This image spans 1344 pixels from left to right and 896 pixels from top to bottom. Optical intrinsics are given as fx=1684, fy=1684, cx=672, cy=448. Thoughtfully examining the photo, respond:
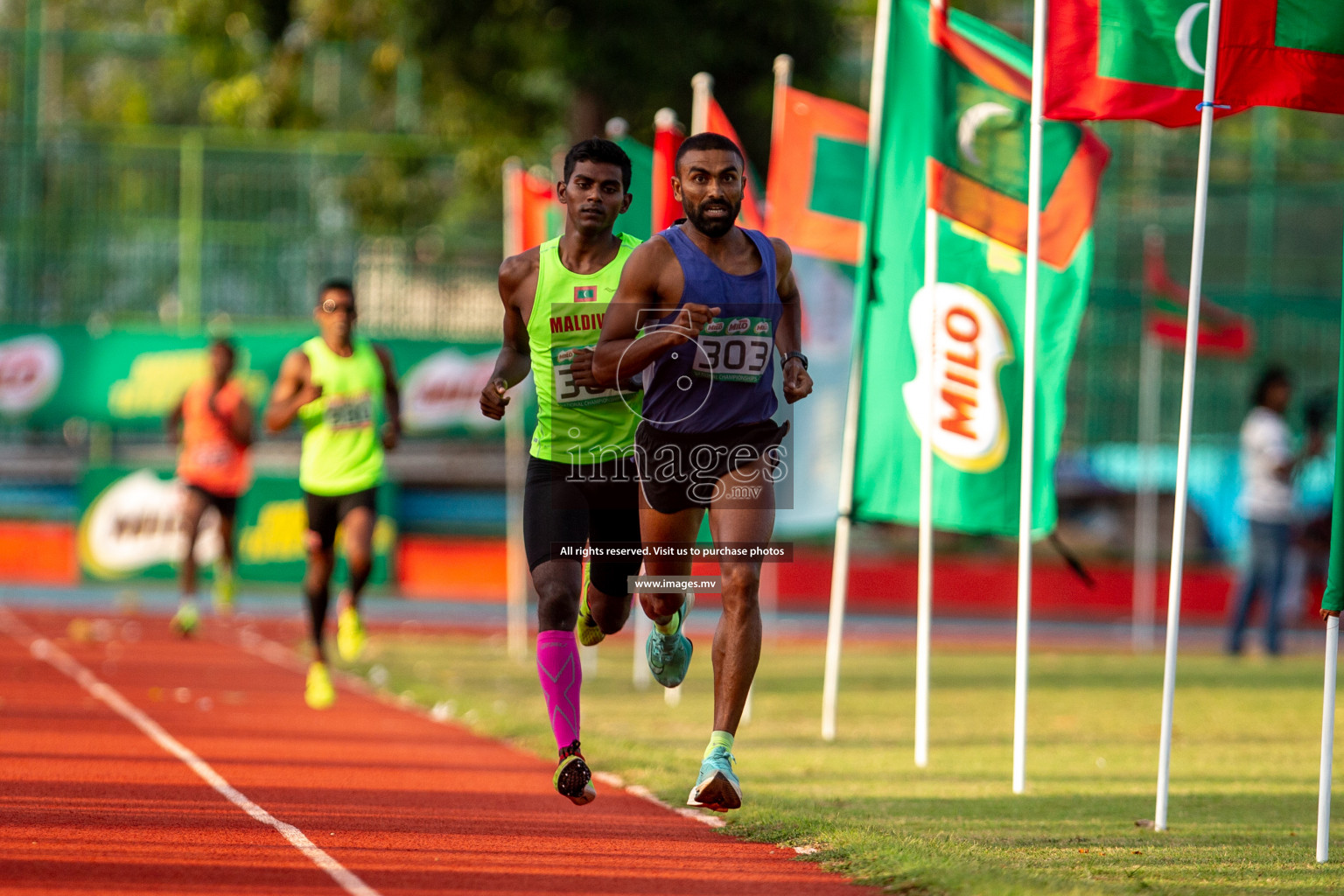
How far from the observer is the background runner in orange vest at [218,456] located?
52.6 feet

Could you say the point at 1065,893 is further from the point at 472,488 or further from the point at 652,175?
the point at 472,488

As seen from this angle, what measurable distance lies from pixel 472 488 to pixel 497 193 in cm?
602

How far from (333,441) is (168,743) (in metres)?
2.51

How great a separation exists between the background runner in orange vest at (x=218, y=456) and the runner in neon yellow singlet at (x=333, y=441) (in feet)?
17.5

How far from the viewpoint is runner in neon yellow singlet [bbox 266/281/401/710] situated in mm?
10859

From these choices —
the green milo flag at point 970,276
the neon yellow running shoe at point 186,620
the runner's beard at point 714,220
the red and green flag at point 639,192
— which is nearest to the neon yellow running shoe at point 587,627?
the runner's beard at point 714,220

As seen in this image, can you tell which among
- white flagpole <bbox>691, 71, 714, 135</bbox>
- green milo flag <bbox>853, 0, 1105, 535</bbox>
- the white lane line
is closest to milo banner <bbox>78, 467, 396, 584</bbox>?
the white lane line

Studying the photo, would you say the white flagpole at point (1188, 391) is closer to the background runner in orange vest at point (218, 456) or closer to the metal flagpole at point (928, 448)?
the metal flagpole at point (928, 448)

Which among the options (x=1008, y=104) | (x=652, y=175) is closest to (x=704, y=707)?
(x=652, y=175)

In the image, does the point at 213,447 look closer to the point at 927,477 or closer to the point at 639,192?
the point at 639,192

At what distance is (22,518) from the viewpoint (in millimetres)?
21609

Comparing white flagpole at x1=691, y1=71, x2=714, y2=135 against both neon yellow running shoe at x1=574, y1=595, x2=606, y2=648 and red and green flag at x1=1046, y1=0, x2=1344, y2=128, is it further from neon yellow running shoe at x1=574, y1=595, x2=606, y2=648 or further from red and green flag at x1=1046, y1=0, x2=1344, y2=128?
neon yellow running shoe at x1=574, y1=595, x2=606, y2=648

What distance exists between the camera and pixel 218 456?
1603 cm

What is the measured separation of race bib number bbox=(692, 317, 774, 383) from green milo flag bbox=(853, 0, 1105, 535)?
9.39ft
